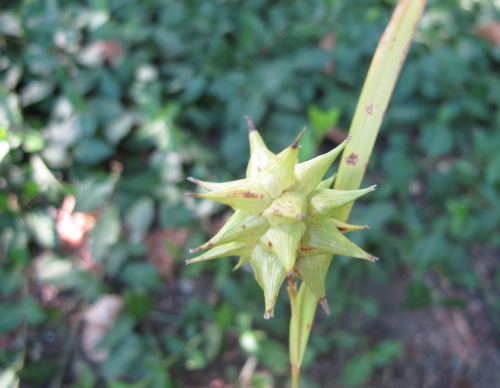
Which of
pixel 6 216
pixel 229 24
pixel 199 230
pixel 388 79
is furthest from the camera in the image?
pixel 229 24

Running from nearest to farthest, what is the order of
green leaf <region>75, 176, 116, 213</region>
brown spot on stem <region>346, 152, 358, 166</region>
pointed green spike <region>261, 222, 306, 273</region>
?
pointed green spike <region>261, 222, 306, 273</region>, brown spot on stem <region>346, 152, 358, 166</region>, green leaf <region>75, 176, 116, 213</region>

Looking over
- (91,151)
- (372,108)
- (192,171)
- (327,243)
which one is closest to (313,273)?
(327,243)

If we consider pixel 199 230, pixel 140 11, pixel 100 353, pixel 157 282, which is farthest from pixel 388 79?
pixel 100 353

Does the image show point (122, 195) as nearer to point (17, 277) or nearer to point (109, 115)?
point (109, 115)

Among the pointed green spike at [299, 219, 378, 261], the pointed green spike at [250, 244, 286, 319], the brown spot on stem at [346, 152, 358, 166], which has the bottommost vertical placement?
the pointed green spike at [250, 244, 286, 319]

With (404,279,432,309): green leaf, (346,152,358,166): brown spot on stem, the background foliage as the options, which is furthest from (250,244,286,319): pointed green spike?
(404,279,432,309): green leaf

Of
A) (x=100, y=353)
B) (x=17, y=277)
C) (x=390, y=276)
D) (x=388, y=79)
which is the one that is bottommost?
(x=100, y=353)

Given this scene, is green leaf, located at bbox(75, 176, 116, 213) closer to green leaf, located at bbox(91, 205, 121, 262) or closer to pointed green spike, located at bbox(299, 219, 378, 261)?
green leaf, located at bbox(91, 205, 121, 262)

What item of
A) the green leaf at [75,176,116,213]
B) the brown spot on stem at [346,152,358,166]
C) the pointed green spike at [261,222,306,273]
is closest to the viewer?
the pointed green spike at [261,222,306,273]
